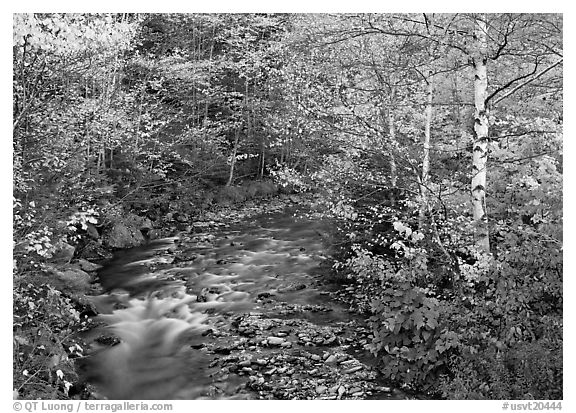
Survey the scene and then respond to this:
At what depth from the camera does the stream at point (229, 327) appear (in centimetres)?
504

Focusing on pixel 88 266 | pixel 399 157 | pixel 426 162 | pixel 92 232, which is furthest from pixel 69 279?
pixel 426 162

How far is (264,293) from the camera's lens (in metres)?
7.45

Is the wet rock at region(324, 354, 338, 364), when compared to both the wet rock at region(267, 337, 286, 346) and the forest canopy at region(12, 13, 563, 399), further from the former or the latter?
the wet rock at region(267, 337, 286, 346)

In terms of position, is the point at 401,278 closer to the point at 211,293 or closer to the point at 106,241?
the point at 211,293

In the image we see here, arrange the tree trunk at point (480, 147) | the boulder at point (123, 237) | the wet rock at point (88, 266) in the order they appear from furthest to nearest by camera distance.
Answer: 1. the boulder at point (123, 237)
2. the wet rock at point (88, 266)
3. the tree trunk at point (480, 147)

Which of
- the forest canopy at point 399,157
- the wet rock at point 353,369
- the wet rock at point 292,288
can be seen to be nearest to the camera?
the forest canopy at point 399,157

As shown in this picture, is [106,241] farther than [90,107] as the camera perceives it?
Yes

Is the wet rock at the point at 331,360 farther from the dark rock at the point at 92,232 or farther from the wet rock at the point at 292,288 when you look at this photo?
the dark rock at the point at 92,232

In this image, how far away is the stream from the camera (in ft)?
16.5

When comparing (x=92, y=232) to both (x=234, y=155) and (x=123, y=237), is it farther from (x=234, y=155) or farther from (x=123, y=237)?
(x=234, y=155)

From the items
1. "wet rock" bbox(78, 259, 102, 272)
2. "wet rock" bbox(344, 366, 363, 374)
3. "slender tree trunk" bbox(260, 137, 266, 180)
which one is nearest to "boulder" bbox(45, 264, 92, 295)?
"wet rock" bbox(78, 259, 102, 272)

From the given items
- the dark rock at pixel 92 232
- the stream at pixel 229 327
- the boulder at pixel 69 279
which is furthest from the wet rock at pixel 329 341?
the dark rock at pixel 92 232

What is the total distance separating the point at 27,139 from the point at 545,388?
17.6ft
